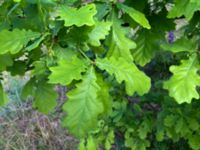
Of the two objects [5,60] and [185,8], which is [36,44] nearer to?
[5,60]

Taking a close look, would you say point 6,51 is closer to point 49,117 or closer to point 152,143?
point 152,143

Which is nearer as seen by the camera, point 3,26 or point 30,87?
point 3,26

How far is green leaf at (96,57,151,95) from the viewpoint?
1198mm

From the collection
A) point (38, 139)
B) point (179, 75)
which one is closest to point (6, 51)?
point (179, 75)

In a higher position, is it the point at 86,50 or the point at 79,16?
the point at 79,16

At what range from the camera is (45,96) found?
4.64ft

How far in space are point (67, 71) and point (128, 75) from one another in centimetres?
17

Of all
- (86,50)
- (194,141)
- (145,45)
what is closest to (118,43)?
(86,50)

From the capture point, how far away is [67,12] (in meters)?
1.20

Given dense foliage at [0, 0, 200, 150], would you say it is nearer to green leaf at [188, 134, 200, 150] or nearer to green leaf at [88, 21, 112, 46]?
green leaf at [88, 21, 112, 46]

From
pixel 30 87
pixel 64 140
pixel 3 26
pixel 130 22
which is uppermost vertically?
pixel 3 26

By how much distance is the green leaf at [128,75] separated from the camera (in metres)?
1.20

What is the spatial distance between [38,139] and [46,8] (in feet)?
9.46

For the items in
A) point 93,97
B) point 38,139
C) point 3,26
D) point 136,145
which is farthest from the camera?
point 38,139
